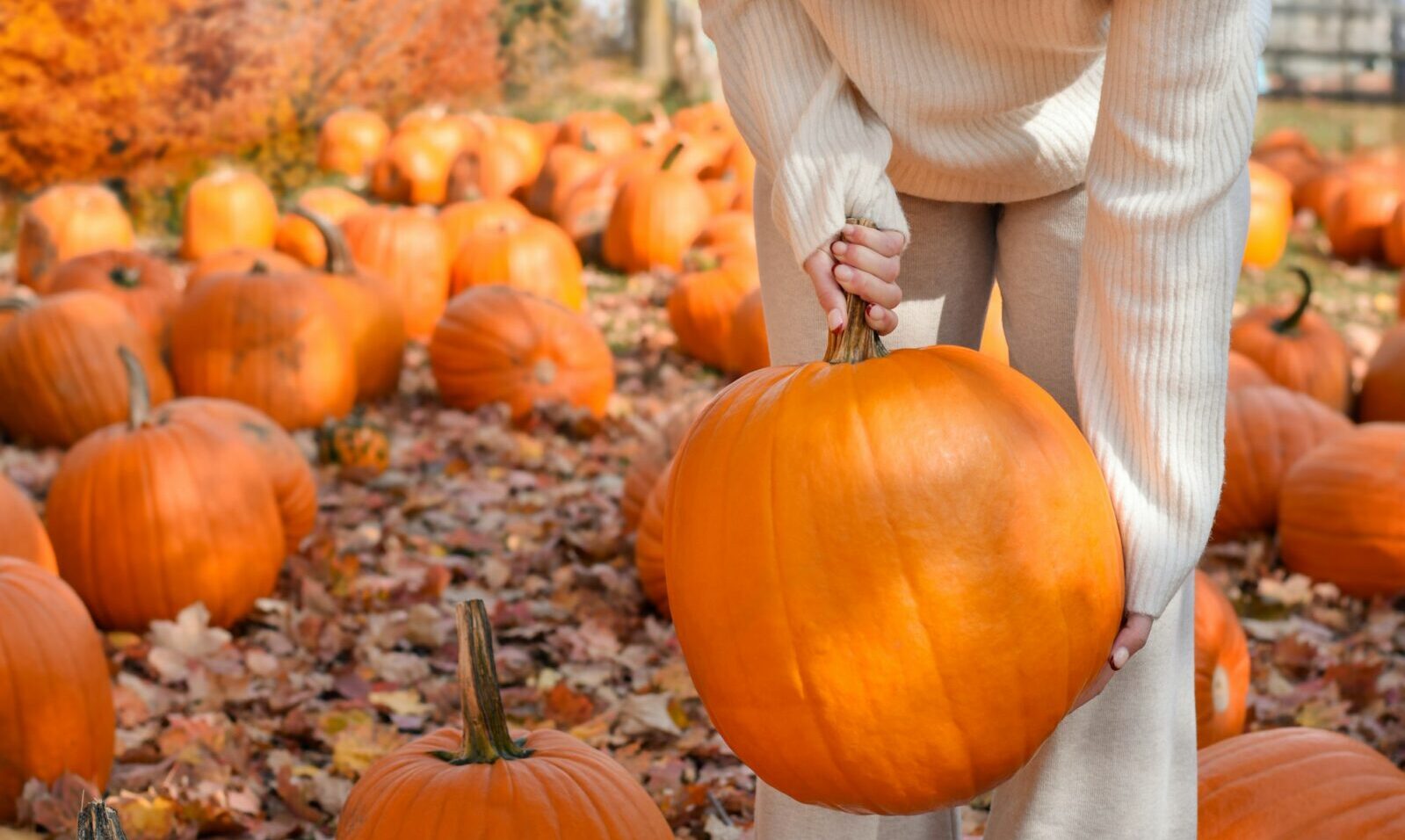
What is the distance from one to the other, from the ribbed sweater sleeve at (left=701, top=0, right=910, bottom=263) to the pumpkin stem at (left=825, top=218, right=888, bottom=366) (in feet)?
0.29

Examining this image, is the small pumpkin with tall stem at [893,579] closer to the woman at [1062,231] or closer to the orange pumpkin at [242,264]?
the woman at [1062,231]

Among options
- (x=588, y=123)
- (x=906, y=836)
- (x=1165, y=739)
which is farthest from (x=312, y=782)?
(x=588, y=123)

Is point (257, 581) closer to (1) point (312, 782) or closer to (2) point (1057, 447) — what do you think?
(1) point (312, 782)

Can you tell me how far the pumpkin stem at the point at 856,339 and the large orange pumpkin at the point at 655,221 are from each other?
5.72m

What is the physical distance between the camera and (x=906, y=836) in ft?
5.99

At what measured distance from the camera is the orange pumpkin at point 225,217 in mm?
6828

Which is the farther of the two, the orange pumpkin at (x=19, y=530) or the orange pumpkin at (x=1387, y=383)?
the orange pumpkin at (x=1387, y=383)

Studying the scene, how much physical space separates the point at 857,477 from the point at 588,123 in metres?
A: 8.54

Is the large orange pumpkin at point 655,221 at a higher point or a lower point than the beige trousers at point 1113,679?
lower

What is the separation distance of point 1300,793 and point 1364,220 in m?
6.92

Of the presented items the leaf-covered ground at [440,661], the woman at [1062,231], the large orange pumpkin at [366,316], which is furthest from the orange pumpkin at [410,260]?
the woman at [1062,231]

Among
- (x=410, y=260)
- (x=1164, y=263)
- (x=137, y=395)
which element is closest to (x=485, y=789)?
(x=1164, y=263)

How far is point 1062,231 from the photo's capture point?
1.70 m

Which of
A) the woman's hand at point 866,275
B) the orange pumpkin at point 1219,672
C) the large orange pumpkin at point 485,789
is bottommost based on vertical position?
the orange pumpkin at point 1219,672
